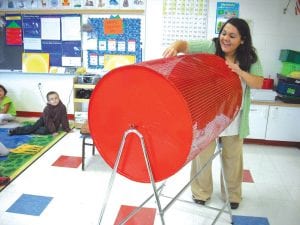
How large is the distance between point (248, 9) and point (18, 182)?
3376 mm

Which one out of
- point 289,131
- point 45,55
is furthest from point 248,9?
point 45,55

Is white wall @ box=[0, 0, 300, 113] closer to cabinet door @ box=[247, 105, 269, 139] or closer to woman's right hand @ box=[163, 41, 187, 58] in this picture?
cabinet door @ box=[247, 105, 269, 139]

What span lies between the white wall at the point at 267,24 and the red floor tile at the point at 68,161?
206 centimetres

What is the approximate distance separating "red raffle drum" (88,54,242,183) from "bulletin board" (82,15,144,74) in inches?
120

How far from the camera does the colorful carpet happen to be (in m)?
2.96

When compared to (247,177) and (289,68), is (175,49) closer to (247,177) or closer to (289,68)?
(247,177)

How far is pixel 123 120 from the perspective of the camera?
3.93ft

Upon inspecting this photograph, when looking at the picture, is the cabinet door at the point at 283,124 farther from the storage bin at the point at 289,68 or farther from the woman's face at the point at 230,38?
the woman's face at the point at 230,38

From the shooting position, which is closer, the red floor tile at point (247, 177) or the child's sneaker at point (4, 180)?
the child's sneaker at point (4, 180)

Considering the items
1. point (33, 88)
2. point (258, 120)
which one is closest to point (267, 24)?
point (258, 120)

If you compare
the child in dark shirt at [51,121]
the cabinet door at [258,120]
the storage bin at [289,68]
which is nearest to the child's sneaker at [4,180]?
the child in dark shirt at [51,121]

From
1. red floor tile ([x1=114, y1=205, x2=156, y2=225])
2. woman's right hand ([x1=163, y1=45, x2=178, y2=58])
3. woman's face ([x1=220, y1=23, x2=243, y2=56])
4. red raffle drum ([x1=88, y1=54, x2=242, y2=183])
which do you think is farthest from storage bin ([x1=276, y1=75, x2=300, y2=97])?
red raffle drum ([x1=88, y1=54, x2=242, y2=183])

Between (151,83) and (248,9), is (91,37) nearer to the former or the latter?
(248,9)

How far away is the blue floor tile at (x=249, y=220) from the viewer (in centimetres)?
223
